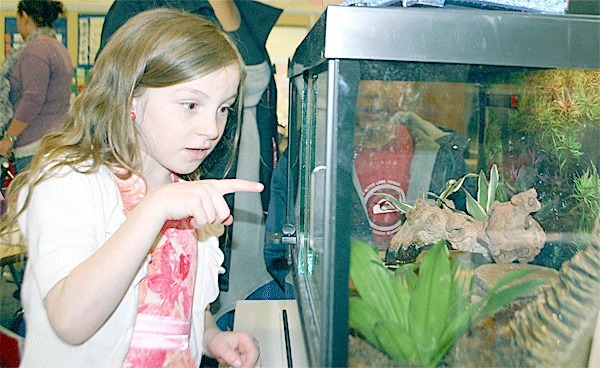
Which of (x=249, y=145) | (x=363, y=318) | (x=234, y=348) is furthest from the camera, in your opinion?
(x=249, y=145)

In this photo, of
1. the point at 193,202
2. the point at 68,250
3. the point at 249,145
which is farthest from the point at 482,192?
the point at 249,145

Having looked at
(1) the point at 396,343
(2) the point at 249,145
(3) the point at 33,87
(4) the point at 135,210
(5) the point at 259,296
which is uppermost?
(3) the point at 33,87

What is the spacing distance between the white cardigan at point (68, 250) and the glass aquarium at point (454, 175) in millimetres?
291

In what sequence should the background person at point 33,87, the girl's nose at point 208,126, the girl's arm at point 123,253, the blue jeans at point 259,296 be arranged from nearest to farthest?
the girl's arm at point 123,253, the girl's nose at point 208,126, the blue jeans at point 259,296, the background person at point 33,87

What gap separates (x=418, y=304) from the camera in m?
0.68

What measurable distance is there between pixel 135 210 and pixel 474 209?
0.43m

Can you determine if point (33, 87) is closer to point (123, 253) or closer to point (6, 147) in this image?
point (6, 147)

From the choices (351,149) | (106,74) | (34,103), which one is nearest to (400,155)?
(351,149)

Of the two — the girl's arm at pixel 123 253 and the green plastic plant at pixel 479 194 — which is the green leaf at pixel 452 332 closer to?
the green plastic plant at pixel 479 194

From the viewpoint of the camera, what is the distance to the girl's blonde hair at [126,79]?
0.93 meters

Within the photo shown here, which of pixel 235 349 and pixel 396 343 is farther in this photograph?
pixel 235 349

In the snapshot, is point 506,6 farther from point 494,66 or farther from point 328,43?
point 328,43

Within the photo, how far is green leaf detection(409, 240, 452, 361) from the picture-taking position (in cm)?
67

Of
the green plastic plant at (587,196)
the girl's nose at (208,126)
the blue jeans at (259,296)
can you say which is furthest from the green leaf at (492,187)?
the blue jeans at (259,296)
